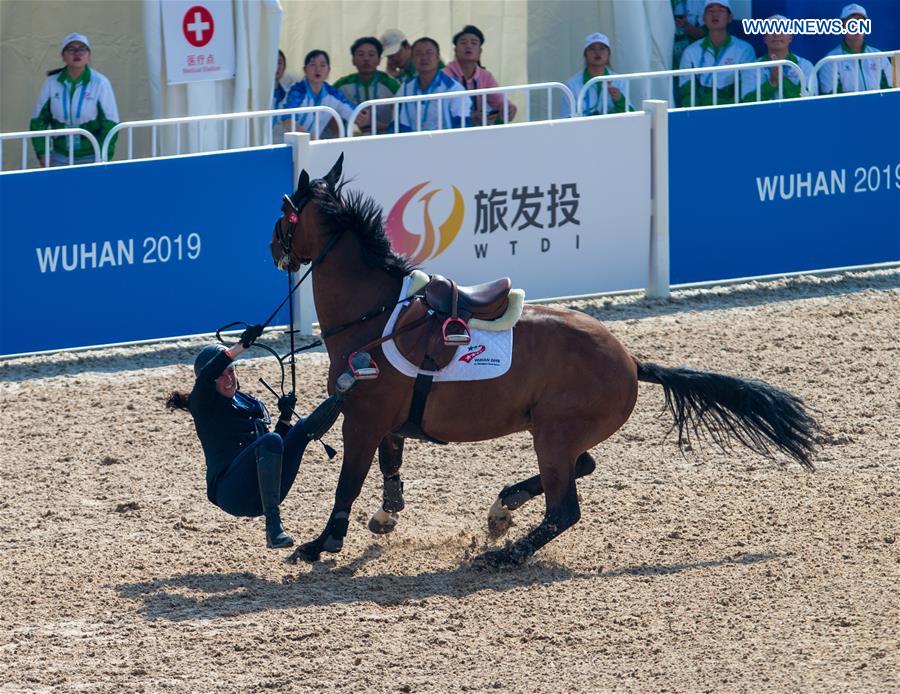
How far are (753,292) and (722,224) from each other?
634 millimetres

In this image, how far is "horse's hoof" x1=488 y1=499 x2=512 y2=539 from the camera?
757cm

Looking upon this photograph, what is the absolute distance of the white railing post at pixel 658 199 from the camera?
12242 millimetres

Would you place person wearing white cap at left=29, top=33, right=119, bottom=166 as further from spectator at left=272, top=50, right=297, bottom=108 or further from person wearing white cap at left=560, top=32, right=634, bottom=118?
person wearing white cap at left=560, top=32, right=634, bottom=118

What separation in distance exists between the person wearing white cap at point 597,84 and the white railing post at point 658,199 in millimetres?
565

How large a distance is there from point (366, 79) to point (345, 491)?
7.00m

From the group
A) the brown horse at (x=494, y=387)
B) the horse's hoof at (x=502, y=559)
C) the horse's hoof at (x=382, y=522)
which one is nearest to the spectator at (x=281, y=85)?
the brown horse at (x=494, y=387)

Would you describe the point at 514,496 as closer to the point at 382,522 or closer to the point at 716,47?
the point at 382,522

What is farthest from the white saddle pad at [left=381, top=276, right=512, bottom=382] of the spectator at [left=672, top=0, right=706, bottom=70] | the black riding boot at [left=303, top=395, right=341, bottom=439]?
the spectator at [left=672, top=0, right=706, bottom=70]

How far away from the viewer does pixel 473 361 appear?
7148mm

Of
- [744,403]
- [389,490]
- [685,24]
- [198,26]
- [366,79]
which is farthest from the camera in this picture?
[685,24]

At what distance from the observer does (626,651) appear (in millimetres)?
6137

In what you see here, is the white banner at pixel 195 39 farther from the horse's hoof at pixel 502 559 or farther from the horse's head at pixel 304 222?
the horse's hoof at pixel 502 559

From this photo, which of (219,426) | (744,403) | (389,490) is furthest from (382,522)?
(744,403)

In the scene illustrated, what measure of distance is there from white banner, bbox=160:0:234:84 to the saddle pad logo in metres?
6.07
